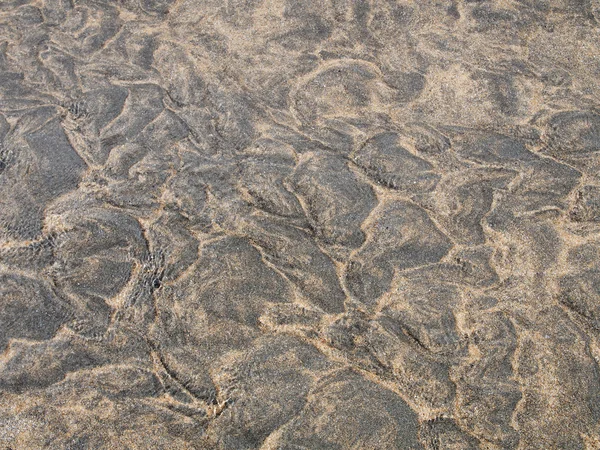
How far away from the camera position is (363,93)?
283 centimetres

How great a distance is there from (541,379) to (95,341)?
131cm

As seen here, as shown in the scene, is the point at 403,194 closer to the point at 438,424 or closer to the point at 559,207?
the point at 559,207

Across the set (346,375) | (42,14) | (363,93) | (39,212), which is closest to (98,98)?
(39,212)

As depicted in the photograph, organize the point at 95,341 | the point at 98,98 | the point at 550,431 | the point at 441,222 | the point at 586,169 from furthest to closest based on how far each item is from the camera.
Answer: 1. the point at 98,98
2. the point at 586,169
3. the point at 441,222
4. the point at 95,341
5. the point at 550,431

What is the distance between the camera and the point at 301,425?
181cm

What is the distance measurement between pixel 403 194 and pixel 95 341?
1.16 metres

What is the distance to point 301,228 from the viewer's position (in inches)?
90.0

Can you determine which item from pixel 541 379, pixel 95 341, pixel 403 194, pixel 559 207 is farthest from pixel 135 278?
pixel 559 207

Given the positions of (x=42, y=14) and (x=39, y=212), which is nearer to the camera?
(x=39, y=212)

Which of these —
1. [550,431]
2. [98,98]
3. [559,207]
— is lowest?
[550,431]

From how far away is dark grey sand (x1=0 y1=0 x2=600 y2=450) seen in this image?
6.07 feet

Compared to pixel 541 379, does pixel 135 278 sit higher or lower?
higher

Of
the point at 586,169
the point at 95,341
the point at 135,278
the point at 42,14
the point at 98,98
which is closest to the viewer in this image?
the point at 95,341

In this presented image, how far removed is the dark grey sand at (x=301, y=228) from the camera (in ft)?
6.07
